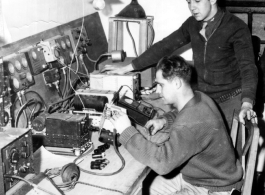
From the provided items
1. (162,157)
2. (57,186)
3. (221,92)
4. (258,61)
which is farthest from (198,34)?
(57,186)

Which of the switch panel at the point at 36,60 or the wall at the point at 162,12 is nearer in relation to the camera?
the switch panel at the point at 36,60

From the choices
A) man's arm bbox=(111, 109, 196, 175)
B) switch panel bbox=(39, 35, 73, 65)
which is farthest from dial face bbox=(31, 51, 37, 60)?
man's arm bbox=(111, 109, 196, 175)

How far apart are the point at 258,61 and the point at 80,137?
5.86ft

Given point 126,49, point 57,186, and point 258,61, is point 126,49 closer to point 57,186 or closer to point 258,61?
point 258,61

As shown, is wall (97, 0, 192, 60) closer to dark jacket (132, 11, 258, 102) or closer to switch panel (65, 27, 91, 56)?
switch panel (65, 27, 91, 56)

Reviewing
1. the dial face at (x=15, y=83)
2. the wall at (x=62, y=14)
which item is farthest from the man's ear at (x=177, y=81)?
the wall at (x=62, y=14)

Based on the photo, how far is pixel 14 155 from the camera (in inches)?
56.8

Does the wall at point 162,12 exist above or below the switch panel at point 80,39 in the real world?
above

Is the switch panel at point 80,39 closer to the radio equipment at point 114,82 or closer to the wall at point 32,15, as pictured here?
the wall at point 32,15

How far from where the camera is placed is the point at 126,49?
11.4 feet

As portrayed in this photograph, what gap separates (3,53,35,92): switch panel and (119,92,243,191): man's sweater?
0.74 meters

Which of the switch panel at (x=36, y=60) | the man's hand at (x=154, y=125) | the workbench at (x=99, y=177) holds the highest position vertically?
the switch panel at (x=36, y=60)

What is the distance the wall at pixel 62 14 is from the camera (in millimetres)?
2258

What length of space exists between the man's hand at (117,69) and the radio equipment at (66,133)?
2.63ft
